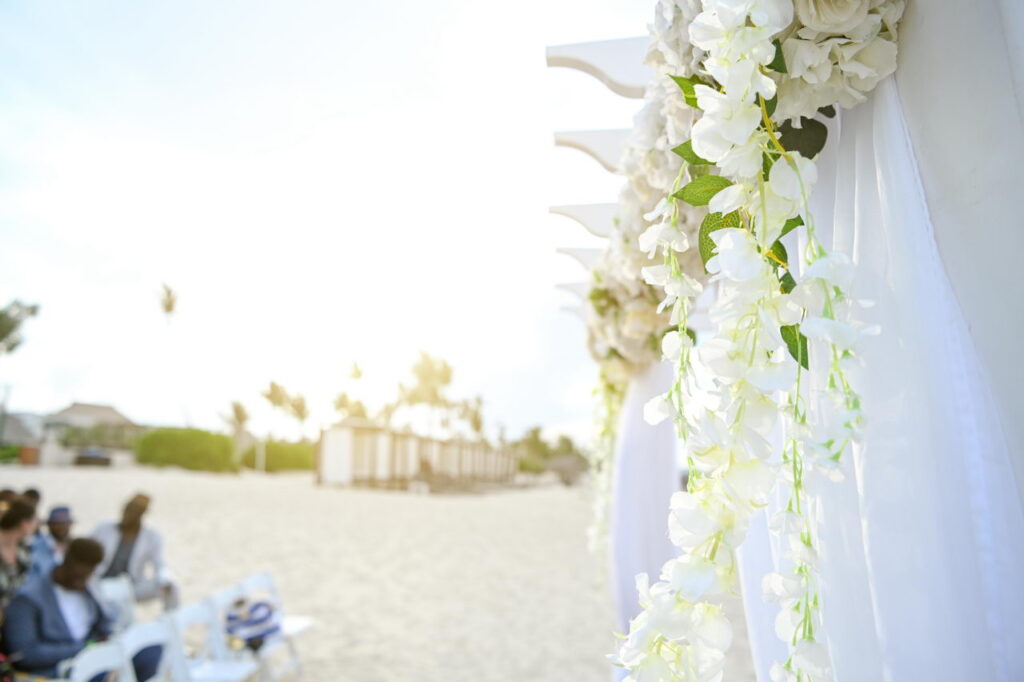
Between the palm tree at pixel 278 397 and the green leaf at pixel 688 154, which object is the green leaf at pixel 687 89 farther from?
the palm tree at pixel 278 397

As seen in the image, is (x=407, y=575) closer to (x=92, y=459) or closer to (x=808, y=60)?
(x=808, y=60)

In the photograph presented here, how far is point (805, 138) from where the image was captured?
46.4 inches

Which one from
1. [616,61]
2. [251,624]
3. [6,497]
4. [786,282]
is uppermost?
[616,61]

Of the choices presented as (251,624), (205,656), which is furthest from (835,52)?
(205,656)

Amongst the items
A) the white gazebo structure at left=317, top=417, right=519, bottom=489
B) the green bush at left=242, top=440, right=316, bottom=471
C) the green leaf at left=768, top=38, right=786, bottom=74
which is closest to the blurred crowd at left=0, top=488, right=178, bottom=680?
the green leaf at left=768, top=38, right=786, bottom=74

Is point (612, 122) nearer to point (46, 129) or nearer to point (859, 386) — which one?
point (859, 386)

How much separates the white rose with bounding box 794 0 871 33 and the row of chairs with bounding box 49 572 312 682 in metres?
4.08

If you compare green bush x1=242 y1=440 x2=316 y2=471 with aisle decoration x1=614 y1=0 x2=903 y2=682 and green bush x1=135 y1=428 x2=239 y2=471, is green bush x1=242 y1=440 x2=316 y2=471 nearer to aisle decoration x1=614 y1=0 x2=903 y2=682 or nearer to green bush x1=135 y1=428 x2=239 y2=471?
green bush x1=135 y1=428 x2=239 y2=471

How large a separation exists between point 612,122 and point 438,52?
1109mm

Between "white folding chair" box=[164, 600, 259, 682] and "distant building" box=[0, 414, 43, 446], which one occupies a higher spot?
"distant building" box=[0, 414, 43, 446]

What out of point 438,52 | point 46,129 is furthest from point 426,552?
point 46,129

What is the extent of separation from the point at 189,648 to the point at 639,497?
486cm

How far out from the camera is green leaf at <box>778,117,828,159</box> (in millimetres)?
1175

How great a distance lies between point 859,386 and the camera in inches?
40.1
